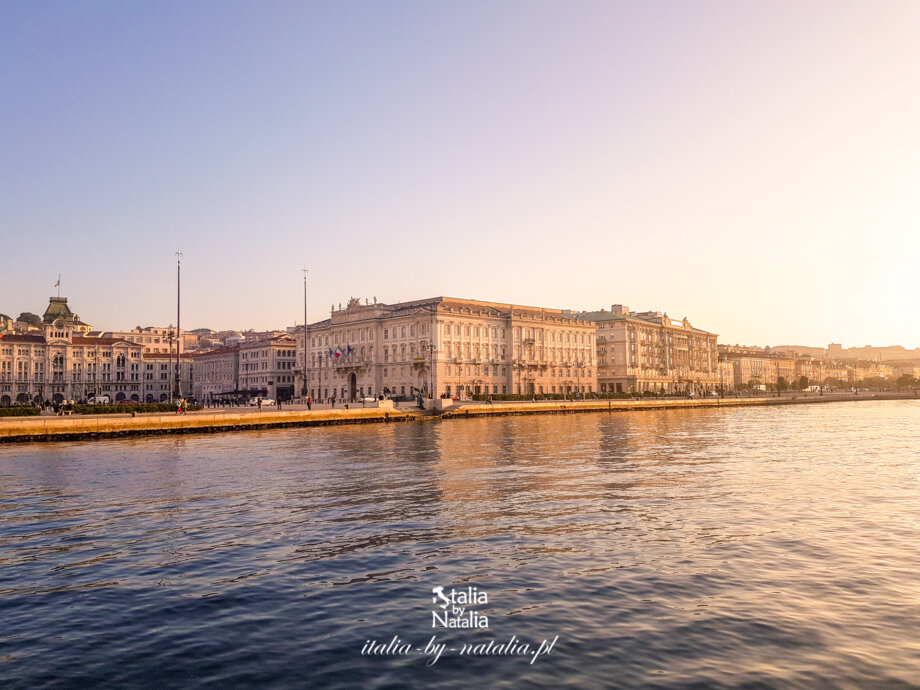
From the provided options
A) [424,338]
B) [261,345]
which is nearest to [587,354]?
[424,338]

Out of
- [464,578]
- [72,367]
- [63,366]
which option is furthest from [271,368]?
[464,578]

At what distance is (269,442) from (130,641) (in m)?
40.1

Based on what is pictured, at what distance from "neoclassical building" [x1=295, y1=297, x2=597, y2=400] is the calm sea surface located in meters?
82.6

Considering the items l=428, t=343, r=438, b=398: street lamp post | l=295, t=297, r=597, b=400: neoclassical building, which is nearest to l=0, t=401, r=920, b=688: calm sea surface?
l=428, t=343, r=438, b=398: street lamp post

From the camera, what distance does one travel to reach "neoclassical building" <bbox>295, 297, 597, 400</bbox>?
112562mm

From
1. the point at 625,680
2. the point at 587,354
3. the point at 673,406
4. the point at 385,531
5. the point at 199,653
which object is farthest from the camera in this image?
the point at 587,354

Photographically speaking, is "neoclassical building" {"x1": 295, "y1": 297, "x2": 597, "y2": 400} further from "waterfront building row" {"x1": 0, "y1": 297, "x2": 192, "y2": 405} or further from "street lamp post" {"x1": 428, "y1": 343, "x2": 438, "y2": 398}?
"waterfront building row" {"x1": 0, "y1": 297, "x2": 192, "y2": 405}

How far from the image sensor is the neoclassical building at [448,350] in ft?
369

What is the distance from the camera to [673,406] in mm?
125062

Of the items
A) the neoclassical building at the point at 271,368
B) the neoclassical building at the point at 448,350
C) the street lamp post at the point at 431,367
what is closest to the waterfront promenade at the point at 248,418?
the street lamp post at the point at 431,367

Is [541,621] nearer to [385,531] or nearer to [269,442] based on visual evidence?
[385,531]

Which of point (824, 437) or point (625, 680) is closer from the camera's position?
point (625, 680)
